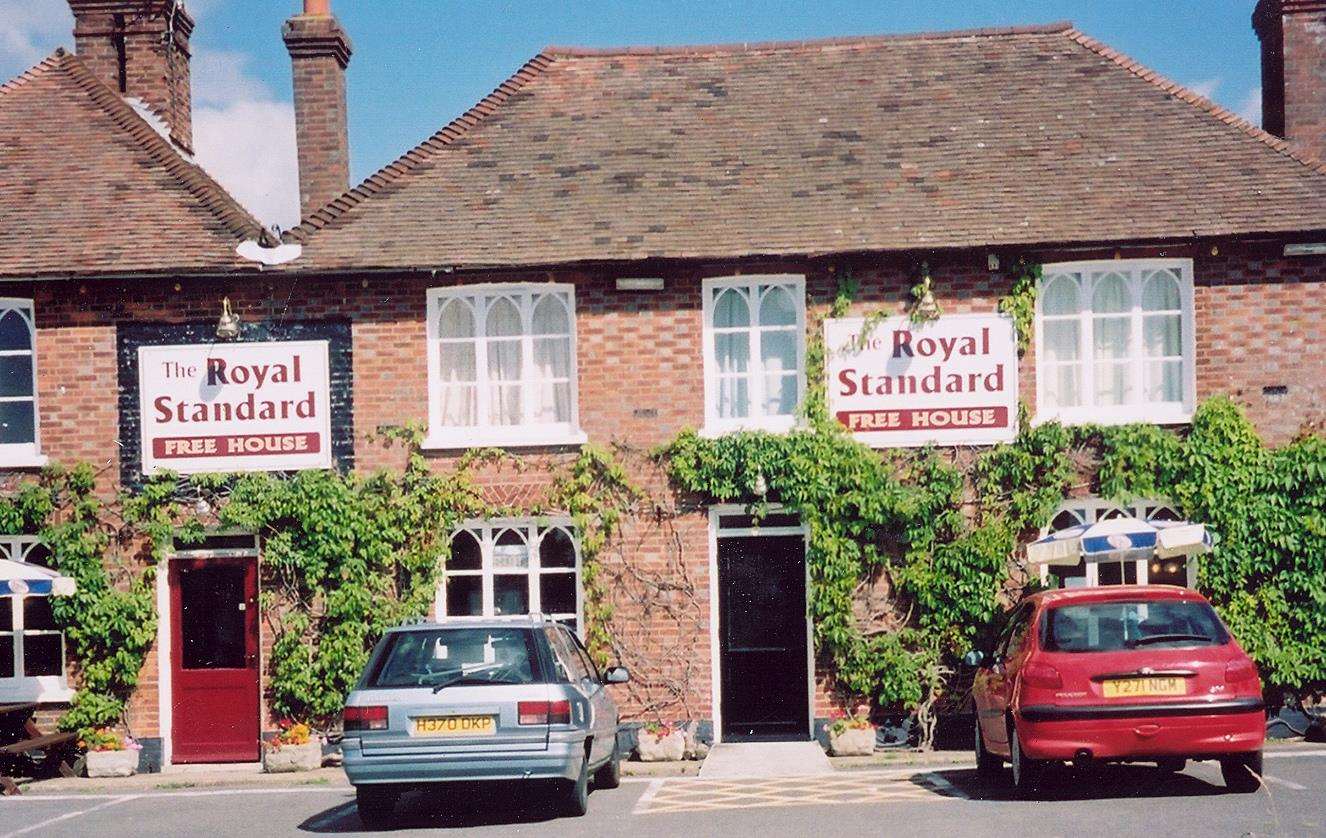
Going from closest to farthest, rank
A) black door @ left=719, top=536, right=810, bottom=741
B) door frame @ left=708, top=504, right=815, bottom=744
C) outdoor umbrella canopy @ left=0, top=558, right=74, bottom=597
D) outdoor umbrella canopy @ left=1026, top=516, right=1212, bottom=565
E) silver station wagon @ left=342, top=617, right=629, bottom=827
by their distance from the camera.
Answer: silver station wagon @ left=342, top=617, right=629, bottom=827, outdoor umbrella canopy @ left=1026, top=516, right=1212, bottom=565, outdoor umbrella canopy @ left=0, top=558, right=74, bottom=597, door frame @ left=708, top=504, right=815, bottom=744, black door @ left=719, top=536, right=810, bottom=741

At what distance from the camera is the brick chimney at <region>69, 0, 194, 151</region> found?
68.1 feet

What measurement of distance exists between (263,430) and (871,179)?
725 centimetres

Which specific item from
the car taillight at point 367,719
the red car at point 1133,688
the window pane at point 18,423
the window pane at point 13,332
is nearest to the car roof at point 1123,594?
the red car at point 1133,688

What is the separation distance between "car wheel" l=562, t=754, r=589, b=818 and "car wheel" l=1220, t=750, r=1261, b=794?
184 inches

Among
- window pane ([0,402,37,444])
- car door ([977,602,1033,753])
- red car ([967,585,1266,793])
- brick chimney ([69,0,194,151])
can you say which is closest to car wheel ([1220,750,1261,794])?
red car ([967,585,1266,793])

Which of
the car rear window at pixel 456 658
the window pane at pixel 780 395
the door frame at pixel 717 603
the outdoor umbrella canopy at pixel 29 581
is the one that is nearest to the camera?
the car rear window at pixel 456 658

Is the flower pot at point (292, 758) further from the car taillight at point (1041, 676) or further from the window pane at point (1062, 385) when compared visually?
the window pane at point (1062, 385)

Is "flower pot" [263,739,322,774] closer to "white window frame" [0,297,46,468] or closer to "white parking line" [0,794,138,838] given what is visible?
"white parking line" [0,794,138,838]

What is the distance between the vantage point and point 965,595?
55.0 feet

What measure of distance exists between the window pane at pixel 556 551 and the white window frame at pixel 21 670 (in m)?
5.27

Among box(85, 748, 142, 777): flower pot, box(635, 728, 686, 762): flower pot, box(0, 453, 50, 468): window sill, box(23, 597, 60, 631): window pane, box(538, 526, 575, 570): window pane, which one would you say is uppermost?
box(0, 453, 50, 468): window sill

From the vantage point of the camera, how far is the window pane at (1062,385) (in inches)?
677

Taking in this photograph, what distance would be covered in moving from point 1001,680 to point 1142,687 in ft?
4.80

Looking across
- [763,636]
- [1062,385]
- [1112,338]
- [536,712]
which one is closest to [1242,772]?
[536,712]
